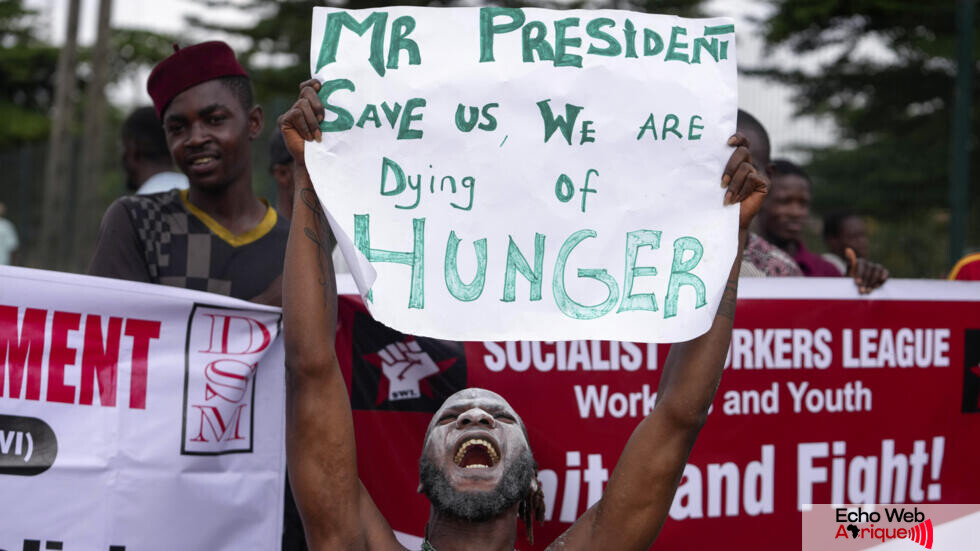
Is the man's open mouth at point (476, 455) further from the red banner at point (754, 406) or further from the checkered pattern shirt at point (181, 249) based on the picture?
the checkered pattern shirt at point (181, 249)

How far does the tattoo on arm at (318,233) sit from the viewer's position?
2852mm

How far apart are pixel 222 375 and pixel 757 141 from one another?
2.20 m

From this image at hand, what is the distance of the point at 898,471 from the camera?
3.87m

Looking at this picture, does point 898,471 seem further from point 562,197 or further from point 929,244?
point 929,244

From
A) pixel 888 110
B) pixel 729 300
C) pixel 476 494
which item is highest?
pixel 888 110

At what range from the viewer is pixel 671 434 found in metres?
2.97

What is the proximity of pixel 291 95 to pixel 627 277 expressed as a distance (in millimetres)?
16696

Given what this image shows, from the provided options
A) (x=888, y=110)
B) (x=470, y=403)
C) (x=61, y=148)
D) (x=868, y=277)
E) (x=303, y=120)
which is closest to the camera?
(x=303, y=120)

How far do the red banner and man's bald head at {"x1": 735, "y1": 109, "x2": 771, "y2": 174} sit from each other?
495 mm

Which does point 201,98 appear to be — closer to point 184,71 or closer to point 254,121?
point 184,71

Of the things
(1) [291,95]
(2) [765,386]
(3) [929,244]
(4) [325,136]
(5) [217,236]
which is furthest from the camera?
(1) [291,95]

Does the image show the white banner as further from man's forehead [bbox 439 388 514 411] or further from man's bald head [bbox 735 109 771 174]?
man's bald head [bbox 735 109 771 174]

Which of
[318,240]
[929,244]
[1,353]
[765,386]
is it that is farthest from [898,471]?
[929,244]

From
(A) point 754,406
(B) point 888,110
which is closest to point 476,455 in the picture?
(A) point 754,406
